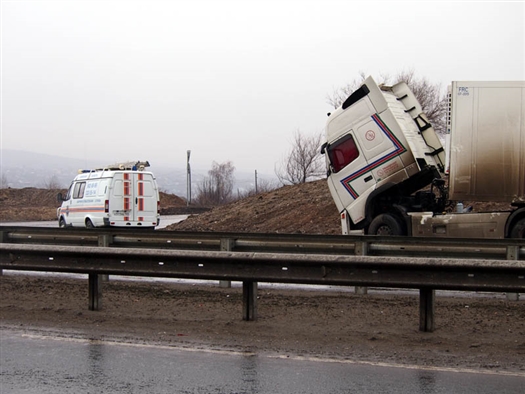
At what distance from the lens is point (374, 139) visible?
48.8ft

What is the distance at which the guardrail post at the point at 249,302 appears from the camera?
7500 millimetres

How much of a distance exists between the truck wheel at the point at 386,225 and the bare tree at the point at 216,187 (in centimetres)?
4989

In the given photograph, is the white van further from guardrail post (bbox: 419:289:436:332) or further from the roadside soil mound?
guardrail post (bbox: 419:289:436:332)

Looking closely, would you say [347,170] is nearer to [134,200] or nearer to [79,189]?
[134,200]

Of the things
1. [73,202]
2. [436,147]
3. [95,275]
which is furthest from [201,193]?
[95,275]

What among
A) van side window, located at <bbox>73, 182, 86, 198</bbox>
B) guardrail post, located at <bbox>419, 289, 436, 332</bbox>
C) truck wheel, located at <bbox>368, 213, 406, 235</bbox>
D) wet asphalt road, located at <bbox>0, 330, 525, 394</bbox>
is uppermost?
van side window, located at <bbox>73, 182, 86, 198</bbox>

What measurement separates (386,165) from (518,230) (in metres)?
3.21

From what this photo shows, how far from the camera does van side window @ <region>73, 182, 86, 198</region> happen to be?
2163 centimetres

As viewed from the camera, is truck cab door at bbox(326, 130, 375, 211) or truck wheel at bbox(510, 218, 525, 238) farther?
truck cab door at bbox(326, 130, 375, 211)

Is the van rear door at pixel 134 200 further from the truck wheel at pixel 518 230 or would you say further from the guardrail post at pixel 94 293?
the guardrail post at pixel 94 293

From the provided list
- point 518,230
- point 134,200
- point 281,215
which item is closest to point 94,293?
point 518,230

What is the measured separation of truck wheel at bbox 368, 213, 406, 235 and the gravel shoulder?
5.10 meters

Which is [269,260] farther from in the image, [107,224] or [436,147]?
[107,224]

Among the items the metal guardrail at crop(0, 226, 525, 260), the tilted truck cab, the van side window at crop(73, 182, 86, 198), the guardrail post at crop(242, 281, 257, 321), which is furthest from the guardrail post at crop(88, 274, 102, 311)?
the van side window at crop(73, 182, 86, 198)
